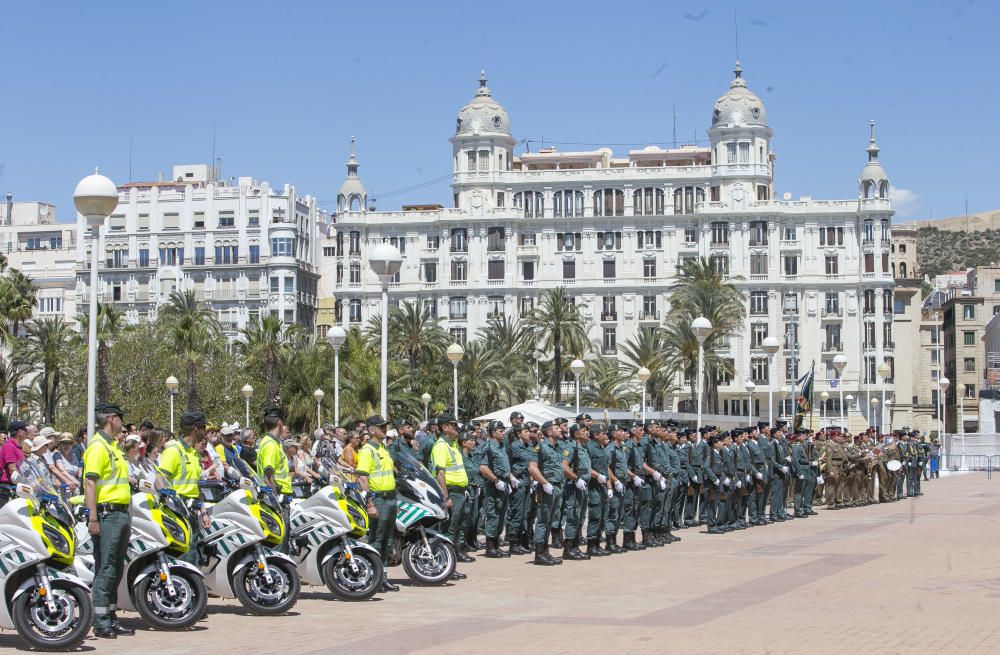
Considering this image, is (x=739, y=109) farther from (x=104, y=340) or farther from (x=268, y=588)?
(x=268, y=588)

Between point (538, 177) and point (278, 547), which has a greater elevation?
point (538, 177)

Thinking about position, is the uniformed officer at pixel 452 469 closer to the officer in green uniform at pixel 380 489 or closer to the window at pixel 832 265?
the officer in green uniform at pixel 380 489

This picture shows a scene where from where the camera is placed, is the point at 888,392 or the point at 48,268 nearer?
the point at 888,392

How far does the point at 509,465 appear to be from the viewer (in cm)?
2189

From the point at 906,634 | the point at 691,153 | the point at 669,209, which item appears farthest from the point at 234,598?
the point at 691,153

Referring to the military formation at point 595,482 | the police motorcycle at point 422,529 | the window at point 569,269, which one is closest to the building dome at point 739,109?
the window at point 569,269

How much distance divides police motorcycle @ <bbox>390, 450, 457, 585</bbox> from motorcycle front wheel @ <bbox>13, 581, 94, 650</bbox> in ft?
16.6

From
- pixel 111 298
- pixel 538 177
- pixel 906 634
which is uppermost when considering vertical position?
pixel 538 177

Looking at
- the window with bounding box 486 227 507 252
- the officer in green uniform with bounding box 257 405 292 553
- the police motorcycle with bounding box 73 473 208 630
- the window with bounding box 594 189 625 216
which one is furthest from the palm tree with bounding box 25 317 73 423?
the police motorcycle with bounding box 73 473 208 630

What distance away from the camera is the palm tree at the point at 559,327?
86.8 metres

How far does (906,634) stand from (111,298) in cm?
10725

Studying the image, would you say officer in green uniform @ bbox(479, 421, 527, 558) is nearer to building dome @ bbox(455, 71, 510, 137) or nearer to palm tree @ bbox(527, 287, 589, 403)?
palm tree @ bbox(527, 287, 589, 403)

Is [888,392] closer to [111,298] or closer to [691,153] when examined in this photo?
[691,153]

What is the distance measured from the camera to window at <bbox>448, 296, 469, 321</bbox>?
10594 centimetres
